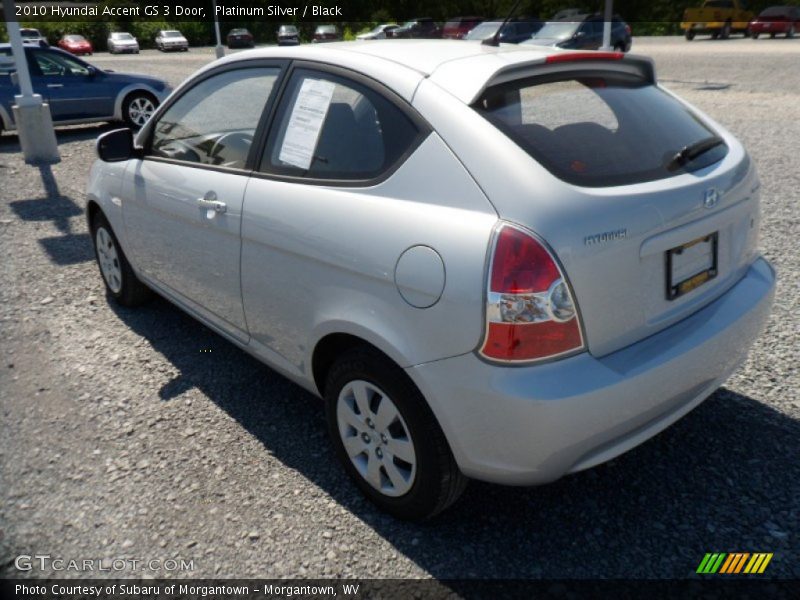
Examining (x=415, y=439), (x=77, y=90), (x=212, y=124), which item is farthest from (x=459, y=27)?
(x=415, y=439)

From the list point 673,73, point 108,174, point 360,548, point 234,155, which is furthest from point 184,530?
point 673,73

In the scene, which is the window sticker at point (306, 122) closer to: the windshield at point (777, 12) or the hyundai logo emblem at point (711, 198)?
the hyundai logo emblem at point (711, 198)

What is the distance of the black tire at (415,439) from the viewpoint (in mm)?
2406

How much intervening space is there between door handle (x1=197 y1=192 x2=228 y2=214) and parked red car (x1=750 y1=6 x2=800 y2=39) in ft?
133

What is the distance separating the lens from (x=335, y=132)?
2779 mm

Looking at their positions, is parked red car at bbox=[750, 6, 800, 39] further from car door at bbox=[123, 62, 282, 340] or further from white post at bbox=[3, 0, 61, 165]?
car door at bbox=[123, 62, 282, 340]

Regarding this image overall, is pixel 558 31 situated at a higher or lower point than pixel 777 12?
lower

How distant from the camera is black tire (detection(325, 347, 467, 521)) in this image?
241 cm

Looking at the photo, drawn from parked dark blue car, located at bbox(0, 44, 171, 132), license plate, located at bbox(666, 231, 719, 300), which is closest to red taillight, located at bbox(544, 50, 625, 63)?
license plate, located at bbox(666, 231, 719, 300)

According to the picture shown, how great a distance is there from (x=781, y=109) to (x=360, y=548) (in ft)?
39.9

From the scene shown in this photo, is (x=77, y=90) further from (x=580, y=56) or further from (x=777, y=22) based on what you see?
(x=777, y=22)

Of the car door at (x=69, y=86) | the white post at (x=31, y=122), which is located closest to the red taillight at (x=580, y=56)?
the white post at (x=31, y=122)

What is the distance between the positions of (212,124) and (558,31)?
68.7 feet

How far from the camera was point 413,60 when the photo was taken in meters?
2.73
